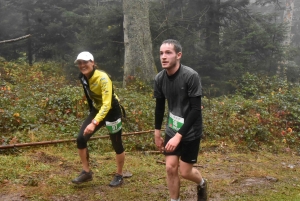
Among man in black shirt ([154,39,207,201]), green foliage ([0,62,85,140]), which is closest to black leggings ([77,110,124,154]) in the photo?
man in black shirt ([154,39,207,201])

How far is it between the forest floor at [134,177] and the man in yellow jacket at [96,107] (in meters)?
0.37

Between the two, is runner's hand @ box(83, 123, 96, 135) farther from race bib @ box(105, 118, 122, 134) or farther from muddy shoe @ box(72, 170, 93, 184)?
muddy shoe @ box(72, 170, 93, 184)

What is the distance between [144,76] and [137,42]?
1.53 m

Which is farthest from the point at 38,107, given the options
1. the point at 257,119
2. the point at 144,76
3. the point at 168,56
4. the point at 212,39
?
the point at 212,39

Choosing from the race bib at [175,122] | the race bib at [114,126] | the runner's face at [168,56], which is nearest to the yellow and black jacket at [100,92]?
the race bib at [114,126]

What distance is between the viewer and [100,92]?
5.29m

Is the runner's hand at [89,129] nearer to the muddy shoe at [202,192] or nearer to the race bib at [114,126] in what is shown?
the race bib at [114,126]

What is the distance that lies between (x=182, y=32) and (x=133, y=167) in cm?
1068

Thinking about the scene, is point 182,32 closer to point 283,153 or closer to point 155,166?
point 283,153

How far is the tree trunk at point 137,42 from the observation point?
553 inches

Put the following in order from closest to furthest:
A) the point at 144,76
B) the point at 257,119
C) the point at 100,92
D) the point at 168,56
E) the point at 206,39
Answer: the point at 168,56
the point at 100,92
the point at 257,119
the point at 144,76
the point at 206,39

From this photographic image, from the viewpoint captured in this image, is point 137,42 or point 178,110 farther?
point 137,42

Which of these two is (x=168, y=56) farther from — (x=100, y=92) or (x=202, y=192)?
(x=202, y=192)

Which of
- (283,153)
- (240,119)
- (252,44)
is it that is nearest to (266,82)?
(252,44)
